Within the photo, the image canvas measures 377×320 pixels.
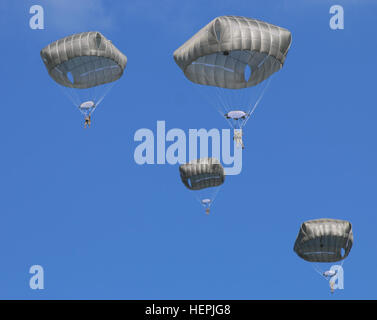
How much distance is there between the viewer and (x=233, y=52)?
47.1 meters

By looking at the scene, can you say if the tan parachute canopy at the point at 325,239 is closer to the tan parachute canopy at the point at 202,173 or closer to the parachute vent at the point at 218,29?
the tan parachute canopy at the point at 202,173

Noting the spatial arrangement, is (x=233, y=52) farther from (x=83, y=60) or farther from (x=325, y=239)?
(x=325, y=239)

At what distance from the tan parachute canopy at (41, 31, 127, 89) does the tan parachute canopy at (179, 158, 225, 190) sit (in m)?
15.8

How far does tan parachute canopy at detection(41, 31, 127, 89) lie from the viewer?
5088cm

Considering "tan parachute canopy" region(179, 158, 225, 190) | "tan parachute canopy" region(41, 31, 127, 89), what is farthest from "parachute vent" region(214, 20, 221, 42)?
"tan parachute canopy" region(179, 158, 225, 190)

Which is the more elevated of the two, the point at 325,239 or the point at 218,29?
the point at 218,29

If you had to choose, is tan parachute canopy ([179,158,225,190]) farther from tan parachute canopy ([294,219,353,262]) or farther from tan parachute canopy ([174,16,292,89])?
tan parachute canopy ([174,16,292,89])

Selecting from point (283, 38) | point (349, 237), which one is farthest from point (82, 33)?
point (349, 237)

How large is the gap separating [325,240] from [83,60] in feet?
76.1

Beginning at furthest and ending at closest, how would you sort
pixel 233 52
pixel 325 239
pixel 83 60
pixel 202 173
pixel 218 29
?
pixel 202 173 → pixel 325 239 → pixel 83 60 → pixel 233 52 → pixel 218 29

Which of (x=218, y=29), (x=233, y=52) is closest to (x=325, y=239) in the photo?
(x=233, y=52)
